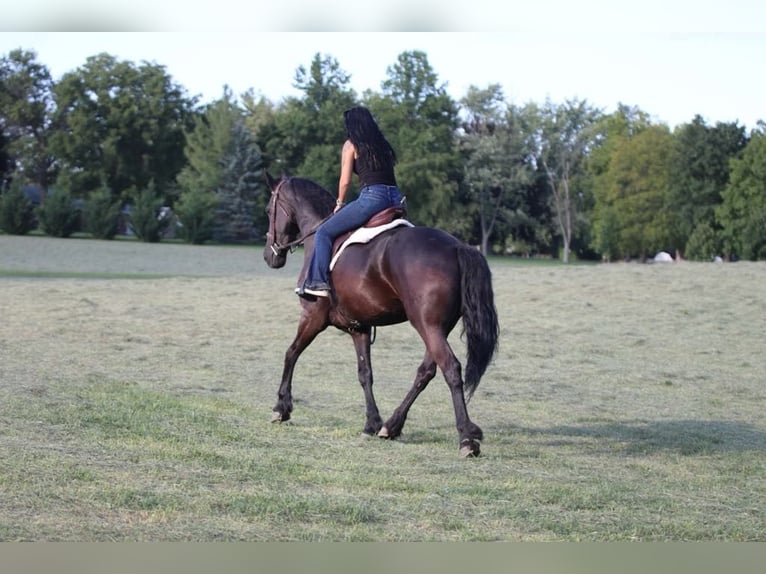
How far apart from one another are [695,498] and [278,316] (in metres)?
15.2

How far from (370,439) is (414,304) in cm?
135

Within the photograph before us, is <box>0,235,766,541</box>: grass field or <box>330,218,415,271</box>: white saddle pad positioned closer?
<box>0,235,766,541</box>: grass field

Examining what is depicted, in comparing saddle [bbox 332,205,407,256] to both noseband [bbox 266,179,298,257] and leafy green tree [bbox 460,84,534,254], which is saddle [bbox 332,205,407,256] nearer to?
noseband [bbox 266,179,298,257]

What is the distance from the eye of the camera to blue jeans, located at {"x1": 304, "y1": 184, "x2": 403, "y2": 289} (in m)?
9.00


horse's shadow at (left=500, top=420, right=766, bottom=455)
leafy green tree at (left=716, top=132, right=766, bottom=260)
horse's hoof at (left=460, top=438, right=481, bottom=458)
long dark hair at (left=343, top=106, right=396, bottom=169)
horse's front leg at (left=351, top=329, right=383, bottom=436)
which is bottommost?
horse's shadow at (left=500, top=420, right=766, bottom=455)

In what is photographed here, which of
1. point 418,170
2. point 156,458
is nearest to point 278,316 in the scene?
point 156,458

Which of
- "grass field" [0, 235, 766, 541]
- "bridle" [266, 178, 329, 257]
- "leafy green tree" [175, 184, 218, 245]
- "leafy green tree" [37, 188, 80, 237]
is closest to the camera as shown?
"grass field" [0, 235, 766, 541]

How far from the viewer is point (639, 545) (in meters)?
4.33

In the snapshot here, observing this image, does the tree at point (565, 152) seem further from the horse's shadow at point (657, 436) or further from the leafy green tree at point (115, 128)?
the horse's shadow at point (657, 436)

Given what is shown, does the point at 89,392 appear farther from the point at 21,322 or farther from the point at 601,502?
the point at 21,322

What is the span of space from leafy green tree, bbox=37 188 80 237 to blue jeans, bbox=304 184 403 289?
5126cm

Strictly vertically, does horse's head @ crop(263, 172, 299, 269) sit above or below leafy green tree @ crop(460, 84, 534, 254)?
below

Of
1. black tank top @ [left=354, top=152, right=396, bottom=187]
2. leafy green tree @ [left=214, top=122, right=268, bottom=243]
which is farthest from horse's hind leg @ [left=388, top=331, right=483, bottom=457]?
leafy green tree @ [left=214, top=122, right=268, bottom=243]

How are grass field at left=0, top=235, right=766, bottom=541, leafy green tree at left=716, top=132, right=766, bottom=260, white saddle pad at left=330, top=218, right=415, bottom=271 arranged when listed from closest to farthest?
1. grass field at left=0, top=235, right=766, bottom=541
2. white saddle pad at left=330, top=218, right=415, bottom=271
3. leafy green tree at left=716, top=132, right=766, bottom=260
